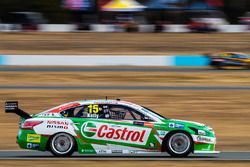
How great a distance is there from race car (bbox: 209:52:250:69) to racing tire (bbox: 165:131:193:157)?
1841cm

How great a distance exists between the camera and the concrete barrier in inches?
1190

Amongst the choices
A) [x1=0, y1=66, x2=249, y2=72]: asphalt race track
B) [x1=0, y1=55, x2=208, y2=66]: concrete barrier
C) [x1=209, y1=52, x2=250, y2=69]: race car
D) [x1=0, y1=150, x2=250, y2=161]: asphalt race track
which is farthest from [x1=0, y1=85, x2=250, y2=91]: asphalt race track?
[x1=0, y1=150, x2=250, y2=161]: asphalt race track

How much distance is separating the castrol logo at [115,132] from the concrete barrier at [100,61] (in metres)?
19.0

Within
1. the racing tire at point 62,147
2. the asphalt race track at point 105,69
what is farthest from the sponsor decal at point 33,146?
the asphalt race track at point 105,69

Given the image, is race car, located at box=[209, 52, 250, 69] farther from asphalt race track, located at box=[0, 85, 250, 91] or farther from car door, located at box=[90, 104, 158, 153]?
car door, located at box=[90, 104, 158, 153]

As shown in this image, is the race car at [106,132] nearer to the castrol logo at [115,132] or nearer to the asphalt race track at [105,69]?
the castrol logo at [115,132]

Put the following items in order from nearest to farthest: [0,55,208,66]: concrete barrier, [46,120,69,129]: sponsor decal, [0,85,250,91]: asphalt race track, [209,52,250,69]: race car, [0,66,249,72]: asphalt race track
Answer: [46,120,69,129]: sponsor decal
[0,85,250,91]: asphalt race track
[0,66,249,72]: asphalt race track
[209,52,250,69]: race car
[0,55,208,66]: concrete barrier

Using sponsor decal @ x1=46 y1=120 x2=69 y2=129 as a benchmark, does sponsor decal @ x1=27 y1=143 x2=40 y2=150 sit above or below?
below

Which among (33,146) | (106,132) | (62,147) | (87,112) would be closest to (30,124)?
(33,146)

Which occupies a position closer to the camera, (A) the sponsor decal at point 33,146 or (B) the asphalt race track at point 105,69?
(A) the sponsor decal at point 33,146

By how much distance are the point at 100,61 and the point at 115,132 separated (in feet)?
63.9

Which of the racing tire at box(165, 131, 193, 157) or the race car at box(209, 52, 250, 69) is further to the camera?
the race car at box(209, 52, 250, 69)

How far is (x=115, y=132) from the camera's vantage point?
11102 mm

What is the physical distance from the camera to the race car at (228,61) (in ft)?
96.0
